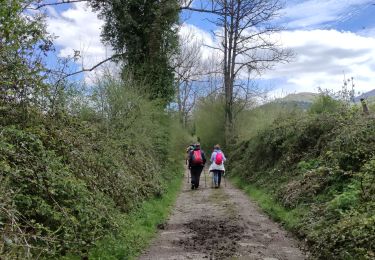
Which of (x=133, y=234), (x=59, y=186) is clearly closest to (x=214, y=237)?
(x=133, y=234)

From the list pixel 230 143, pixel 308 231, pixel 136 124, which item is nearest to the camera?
pixel 308 231

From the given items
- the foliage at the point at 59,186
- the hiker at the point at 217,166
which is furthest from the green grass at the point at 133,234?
the hiker at the point at 217,166

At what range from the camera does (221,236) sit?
348 inches

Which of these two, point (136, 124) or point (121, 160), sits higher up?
point (136, 124)

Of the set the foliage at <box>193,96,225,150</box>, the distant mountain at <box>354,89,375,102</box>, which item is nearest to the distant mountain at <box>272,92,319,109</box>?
the distant mountain at <box>354,89,375,102</box>

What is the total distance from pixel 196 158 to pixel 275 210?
725 centimetres

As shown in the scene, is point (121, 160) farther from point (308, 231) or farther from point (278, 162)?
point (278, 162)

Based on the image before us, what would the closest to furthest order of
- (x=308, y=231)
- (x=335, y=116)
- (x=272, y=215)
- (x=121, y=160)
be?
(x=308, y=231) → (x=272, y=215) → (x=121, y=160) → (x=335, y=116)

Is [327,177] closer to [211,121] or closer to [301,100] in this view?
[301,100]

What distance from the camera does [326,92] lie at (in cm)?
1820

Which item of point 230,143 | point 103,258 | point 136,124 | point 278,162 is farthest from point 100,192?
point 230,143

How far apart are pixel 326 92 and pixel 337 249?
1278 cm

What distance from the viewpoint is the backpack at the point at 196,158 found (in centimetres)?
1806

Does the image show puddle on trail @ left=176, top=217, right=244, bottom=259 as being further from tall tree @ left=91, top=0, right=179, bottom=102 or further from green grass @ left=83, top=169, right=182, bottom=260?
tall tree @ left=91, top=0, right=179, bottom=102
